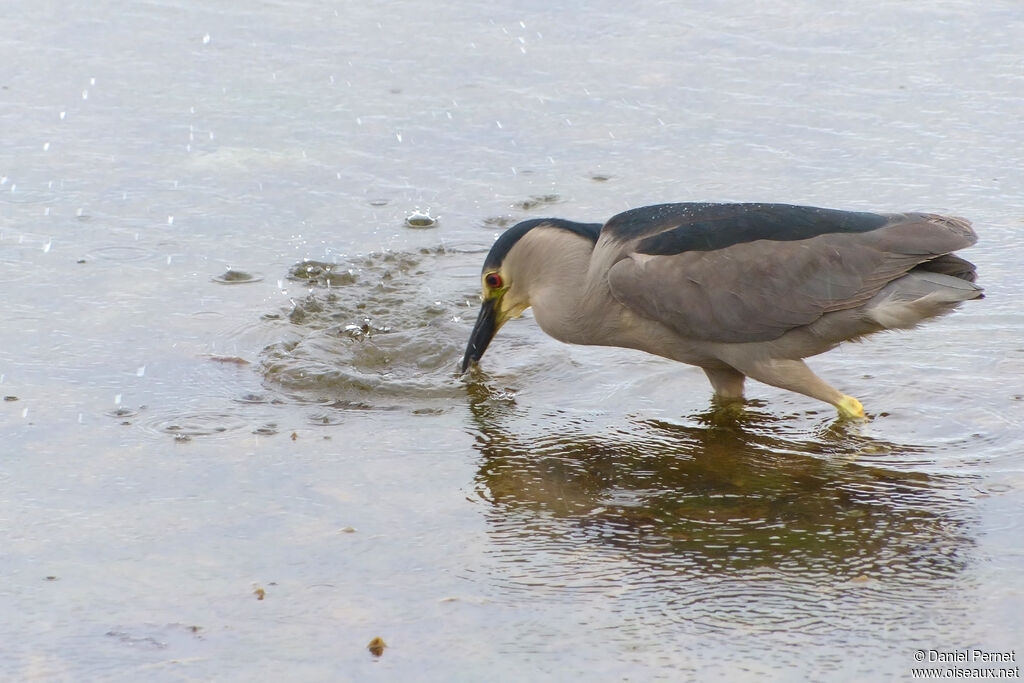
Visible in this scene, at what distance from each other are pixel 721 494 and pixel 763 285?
113cm

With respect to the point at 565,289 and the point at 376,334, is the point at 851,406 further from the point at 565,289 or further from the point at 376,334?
the point at 376,334

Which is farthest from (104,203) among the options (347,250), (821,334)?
(821,334)

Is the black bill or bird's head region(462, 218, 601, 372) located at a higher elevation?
bird's head region(462, 218, 601, 372)

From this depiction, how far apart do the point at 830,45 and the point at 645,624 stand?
21.2ft

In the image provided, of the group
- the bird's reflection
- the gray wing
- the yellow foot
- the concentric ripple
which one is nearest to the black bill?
the concentric ripple

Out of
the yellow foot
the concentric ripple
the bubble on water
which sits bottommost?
the concentric ripple

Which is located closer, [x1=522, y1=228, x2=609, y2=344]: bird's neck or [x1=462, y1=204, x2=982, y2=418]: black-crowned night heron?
[x1=462, y1=204, x2=982, y2=418]: black-crowned night heron

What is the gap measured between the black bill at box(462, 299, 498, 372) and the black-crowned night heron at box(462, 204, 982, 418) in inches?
16.1

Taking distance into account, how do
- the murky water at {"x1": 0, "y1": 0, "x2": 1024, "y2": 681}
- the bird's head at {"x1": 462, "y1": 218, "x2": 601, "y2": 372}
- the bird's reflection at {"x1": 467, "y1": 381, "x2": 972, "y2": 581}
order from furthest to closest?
the bird's head at {"x1": 462, "y1": 218, "x2": 601, "y2": 372}, the bird's reflection at {"x1": 467, "y1": 381, "x2": 972, "y2": 581}, the murky water at {"x1": 0, "y1": 0, "x2": 1024, "y2": 681}

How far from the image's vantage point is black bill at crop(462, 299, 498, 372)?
6098mm

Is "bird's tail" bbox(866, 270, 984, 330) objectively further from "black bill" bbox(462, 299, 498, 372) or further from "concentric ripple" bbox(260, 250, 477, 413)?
"concentric ripple" bbox(260, 250, 477, 413)

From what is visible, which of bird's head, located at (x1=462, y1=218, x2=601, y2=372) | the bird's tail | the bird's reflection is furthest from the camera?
bird's head, located at (x1=462, y1=218, x2=601, y2=372)

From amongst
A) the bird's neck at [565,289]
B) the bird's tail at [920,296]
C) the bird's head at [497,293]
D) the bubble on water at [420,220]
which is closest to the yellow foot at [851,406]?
the bird's tail at [920,296]

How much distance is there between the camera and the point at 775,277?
5641 millimetres
